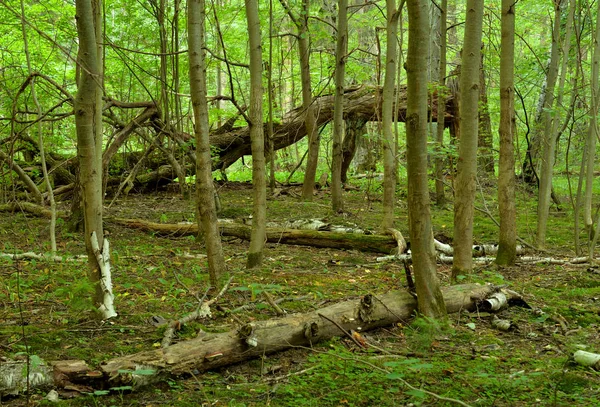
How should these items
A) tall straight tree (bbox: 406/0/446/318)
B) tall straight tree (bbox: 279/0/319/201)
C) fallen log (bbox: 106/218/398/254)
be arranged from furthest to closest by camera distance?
tall straight tree (bbox: 279/0/319/201)
fallen log (bbox: 106/218/398/254)
tall straight tree (bbox: 406/0/446/318)

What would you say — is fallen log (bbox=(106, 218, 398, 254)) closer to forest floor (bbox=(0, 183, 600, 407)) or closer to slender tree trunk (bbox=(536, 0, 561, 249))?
forest floor (bbox=(0, 183, 600, 407))

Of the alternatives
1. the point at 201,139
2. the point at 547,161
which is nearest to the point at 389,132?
the point at 547,161

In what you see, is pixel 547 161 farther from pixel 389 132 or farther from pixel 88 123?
pixel 88 123

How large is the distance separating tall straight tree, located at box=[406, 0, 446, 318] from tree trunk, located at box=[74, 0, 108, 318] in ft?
7.78

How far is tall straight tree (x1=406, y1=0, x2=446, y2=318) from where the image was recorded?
415 cm

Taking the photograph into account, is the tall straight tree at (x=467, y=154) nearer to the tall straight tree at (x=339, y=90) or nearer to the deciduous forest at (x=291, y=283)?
the deciduous forest at (x=291, y=283)

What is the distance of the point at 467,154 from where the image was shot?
19.4ft

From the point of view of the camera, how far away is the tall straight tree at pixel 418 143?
4152 mm

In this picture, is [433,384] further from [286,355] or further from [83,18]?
[83,18]

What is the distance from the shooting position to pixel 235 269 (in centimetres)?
669

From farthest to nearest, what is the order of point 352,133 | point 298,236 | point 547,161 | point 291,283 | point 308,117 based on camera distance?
point 352,133 → point 308,117 → point 298,236 → point 547,161 → point 291,283

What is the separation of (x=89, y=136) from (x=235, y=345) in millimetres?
1880

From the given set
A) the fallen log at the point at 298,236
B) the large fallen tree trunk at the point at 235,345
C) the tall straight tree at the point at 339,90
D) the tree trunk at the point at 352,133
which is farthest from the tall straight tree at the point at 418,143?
the tree trunk at the point at 352,133

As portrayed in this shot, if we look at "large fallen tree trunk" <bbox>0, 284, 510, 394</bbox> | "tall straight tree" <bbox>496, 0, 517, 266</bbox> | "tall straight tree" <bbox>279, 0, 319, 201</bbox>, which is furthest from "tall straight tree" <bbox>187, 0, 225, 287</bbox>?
"tall straight tree" <bbox>279, 0, 319, 201</bbox>
